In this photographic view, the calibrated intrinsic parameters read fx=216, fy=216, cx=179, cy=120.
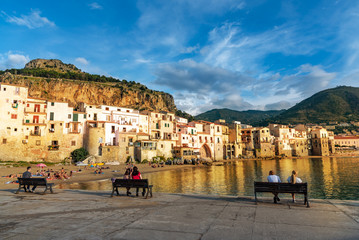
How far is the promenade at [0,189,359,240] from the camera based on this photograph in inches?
228

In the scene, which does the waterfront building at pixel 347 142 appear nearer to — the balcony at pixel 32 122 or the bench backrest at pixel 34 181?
the balcony at pixel 32 122

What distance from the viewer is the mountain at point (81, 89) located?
9281 cm

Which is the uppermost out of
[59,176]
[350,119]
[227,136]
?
[350,119]

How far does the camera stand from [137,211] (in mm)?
8492

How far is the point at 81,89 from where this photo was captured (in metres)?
102

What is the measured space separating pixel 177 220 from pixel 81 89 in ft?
352

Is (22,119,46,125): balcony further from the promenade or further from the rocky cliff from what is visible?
the rocky cliff

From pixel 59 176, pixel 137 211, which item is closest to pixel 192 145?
pixel 59 176

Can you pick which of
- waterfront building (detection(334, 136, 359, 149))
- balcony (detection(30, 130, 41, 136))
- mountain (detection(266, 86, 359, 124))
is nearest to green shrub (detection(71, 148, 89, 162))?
balcony (detection(30, 130, 41, 136))

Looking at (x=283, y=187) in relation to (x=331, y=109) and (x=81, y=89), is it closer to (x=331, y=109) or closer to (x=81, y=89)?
(x=81, y=89)

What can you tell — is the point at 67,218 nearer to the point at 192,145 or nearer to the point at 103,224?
the point at 103,224

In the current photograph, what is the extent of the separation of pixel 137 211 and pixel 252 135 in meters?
93.0

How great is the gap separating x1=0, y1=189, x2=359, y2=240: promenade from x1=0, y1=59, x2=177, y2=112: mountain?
306 ft

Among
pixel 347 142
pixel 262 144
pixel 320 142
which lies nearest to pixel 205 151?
pixel 262 144
